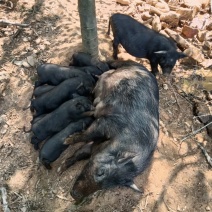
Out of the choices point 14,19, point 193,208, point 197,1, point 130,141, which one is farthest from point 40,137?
point 197,1

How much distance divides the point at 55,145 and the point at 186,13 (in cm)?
418

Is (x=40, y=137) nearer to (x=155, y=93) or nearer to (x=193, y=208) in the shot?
(x=155, y=93)

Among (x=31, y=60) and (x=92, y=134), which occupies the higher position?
(x=31, y=60)

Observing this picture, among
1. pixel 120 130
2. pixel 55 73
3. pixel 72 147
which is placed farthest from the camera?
pixel 55 73

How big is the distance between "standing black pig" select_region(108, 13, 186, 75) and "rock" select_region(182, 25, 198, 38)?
1085mm

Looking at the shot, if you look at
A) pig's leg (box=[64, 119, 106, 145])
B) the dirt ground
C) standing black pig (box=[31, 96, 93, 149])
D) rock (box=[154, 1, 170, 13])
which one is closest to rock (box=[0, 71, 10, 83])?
the dirt ground

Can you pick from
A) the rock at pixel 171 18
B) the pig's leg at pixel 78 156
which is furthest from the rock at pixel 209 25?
the pig's leg at pixel 78 156

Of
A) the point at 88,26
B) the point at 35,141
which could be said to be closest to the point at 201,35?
the point at 88,26

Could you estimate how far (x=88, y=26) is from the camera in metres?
5.17

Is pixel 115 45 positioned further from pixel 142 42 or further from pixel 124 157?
pixel 124 157

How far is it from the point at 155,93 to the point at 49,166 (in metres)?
1.84

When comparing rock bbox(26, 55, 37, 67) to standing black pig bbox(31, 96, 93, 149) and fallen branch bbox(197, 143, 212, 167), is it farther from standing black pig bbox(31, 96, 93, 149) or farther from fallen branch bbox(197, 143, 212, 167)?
fallen branch bbox(197, 143, 212, 167)

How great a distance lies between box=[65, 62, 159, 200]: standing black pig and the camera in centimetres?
412

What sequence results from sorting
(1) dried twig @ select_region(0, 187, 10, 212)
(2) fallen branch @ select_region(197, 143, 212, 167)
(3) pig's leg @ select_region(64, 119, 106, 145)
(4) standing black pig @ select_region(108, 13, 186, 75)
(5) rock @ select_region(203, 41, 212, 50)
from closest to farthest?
(1) dried twig @ select_region(0, 187, 10, 212) < (3) pig's leg @ select_region(64, 119, 106, 145) < (2) fallen branch @ select_region(197, 143, 212, 167) < (4) standing black pig @ select_region(108, 13, 186, 75) < (5) rock @ select_region(203, 41, 212, 50)
